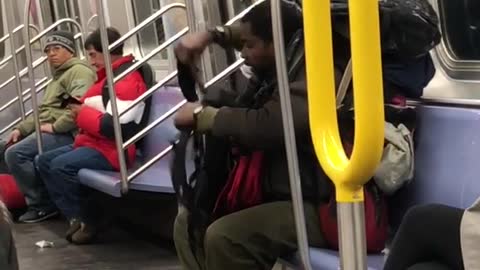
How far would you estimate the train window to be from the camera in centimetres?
310

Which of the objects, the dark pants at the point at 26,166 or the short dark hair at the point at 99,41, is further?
the dark pants at the point at 26,166

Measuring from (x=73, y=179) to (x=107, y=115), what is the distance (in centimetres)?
49

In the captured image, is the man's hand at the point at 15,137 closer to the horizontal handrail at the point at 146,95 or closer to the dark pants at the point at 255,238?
the horizontal handrail at the point at 146,95

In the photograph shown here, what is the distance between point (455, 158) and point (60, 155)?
10.4 ft

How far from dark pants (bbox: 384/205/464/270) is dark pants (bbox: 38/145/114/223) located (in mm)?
3138

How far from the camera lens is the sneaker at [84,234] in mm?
5582

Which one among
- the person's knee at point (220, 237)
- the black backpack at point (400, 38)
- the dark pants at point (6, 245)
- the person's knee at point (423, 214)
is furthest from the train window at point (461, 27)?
the dark pants at point (6, 245)

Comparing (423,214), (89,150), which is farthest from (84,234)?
(423,214)

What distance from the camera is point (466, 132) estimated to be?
294 cm

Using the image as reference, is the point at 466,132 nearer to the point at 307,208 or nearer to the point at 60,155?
the point at 307,208

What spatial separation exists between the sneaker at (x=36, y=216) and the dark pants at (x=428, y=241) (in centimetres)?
433

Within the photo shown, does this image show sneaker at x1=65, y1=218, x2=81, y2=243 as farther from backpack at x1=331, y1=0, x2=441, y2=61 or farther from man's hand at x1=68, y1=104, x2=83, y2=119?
backpack at x1=331, y1=0, x2=441, y2=61

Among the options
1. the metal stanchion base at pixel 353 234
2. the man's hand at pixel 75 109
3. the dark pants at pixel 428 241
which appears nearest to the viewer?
the metal stanchion base at pixel 353 234

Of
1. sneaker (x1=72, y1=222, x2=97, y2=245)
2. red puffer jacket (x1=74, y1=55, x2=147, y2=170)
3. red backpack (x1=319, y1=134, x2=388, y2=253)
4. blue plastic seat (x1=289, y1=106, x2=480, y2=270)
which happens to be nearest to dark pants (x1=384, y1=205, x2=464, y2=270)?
blue plastic seat (x1=289, y1=106, x2=480, y2=270)
